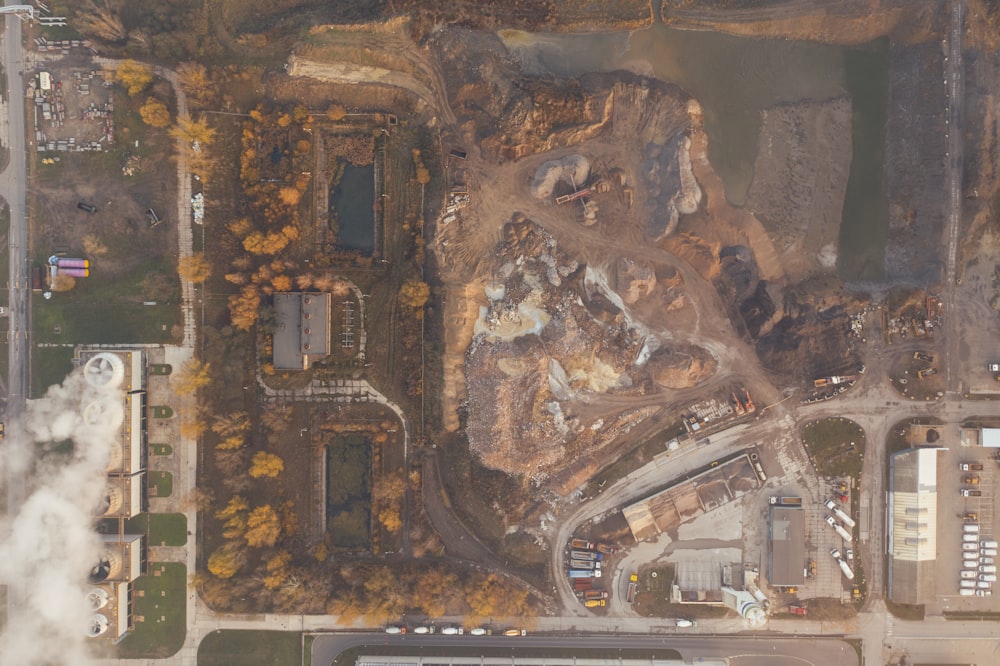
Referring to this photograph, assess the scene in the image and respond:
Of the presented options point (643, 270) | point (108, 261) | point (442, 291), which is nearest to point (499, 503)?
point (442, 291)

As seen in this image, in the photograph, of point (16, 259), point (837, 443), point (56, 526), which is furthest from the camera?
point (837, 443)

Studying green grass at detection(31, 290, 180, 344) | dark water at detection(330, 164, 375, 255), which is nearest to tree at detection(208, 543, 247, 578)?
green grass at detection(31, 290, 180, 344)

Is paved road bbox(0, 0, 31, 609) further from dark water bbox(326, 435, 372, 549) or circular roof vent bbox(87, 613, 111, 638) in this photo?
dark water bbox(326, 435, 372, 549)

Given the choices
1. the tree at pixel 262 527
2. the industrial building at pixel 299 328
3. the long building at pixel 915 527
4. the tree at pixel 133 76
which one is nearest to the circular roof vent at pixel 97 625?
the tree at pixel 262 527

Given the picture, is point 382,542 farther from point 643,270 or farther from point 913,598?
point 913,598

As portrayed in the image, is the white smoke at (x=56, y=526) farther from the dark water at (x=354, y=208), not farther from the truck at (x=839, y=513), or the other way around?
the truck at (x=839, y=513)

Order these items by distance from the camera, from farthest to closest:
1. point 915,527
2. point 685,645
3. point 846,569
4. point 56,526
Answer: point 685,645
point 846,569
point 915,527
point 56,526

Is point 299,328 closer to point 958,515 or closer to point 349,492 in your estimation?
point 349,492

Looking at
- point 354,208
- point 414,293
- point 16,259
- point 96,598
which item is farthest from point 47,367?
point 414,293
